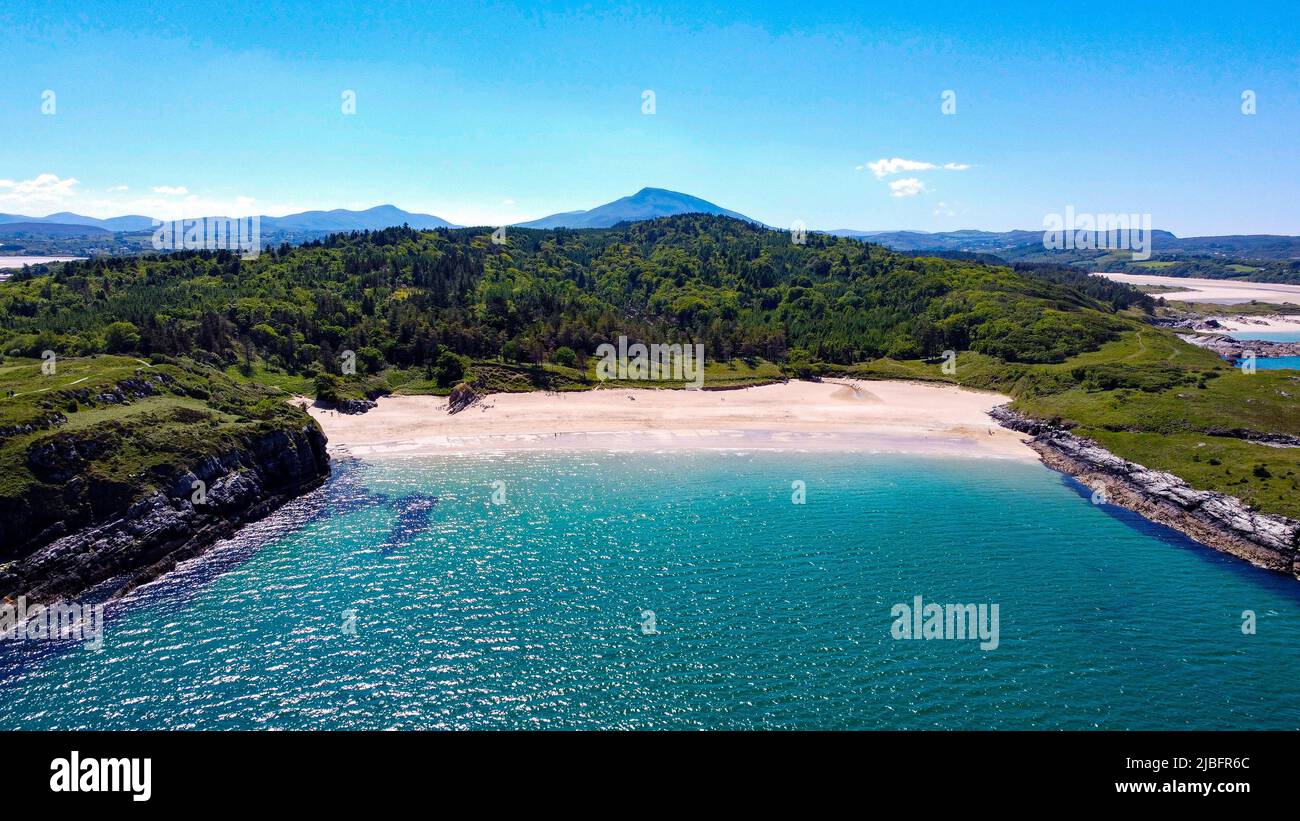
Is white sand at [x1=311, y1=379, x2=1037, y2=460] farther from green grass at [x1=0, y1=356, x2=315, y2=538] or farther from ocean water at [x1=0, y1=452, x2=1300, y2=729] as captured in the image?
ocean water at [x1=0, y1=452, x2=1300, y2=729]

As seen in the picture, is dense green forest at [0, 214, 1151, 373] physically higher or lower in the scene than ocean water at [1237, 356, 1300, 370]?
higher

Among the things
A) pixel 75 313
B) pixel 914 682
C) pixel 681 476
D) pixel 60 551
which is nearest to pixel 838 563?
pixel 914 682

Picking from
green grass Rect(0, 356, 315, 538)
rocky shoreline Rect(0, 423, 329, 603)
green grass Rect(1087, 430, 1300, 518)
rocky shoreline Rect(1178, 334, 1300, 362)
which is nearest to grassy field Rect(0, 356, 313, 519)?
green grass Rect(0, 356, 315, 538)

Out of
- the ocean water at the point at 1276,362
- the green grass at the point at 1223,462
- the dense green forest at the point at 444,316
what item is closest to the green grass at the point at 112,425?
the dense green forest at the point at 444,316

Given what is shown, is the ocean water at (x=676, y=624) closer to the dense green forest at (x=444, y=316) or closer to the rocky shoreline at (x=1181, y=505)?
the rocky shoreline at (x=1181, y=505)

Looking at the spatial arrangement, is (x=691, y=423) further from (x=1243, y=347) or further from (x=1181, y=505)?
(x=1243, y=347)

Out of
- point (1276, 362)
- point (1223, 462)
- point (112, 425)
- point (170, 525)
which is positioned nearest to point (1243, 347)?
point (1276, 362)
